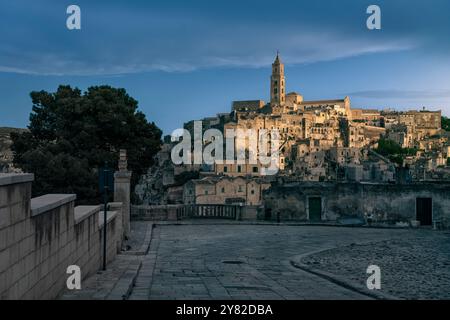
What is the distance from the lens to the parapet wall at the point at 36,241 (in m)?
5.44

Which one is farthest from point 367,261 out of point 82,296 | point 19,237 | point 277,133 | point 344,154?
point 277,133

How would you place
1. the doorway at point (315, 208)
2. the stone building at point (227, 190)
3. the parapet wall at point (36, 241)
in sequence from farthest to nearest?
the stone building at point (227, 190) < the doorway at point (315, 208) < the parapet wall at point (36, 241)

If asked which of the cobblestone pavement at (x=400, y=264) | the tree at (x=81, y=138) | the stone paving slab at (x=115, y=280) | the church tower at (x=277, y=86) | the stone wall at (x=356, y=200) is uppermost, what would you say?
the church tower at (x=277, y=86)

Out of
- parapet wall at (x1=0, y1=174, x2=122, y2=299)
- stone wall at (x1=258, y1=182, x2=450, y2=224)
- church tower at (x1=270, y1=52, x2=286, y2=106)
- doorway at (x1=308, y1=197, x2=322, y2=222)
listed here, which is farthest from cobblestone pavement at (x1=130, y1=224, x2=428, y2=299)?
church tower at (x1=270, y1=52, x2=286, y2=106)

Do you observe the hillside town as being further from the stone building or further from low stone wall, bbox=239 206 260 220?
low stone wall, bbox=239 206 260 220

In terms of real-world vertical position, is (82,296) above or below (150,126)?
below

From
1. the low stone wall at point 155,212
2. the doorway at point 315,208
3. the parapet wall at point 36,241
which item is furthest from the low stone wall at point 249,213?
the parapet wall at point 36,241

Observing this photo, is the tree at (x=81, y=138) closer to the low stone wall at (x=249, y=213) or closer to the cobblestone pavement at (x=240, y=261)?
the cobblestone pavement at (x=240, y=261)

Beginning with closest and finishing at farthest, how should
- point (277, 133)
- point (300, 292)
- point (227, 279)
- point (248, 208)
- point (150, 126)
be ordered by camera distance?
point (300, 292) → point (227, 279) → point (248, 208) → point (150, 126) → point (277, 133)

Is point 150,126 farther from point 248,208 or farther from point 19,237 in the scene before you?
point 19,237

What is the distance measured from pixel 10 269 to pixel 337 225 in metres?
21.0

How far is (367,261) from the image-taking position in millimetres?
14000

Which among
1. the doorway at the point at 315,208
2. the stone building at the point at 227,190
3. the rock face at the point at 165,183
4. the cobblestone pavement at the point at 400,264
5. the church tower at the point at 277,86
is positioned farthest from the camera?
the church tower at the point at 277,86

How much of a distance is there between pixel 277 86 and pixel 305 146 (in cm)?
5478
